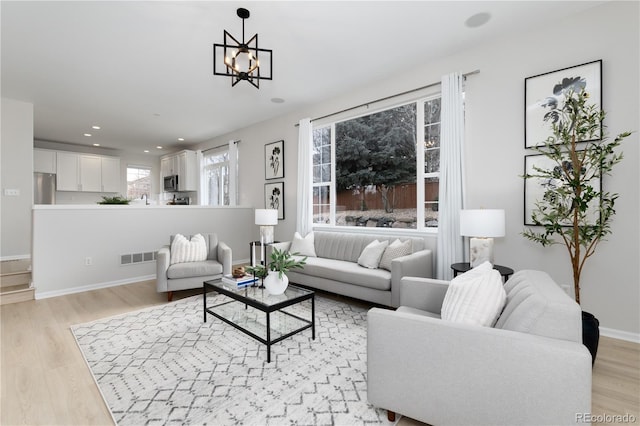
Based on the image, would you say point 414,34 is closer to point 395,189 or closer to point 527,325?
point 395,189

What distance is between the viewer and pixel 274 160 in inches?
227

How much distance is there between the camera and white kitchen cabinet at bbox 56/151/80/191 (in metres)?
7.15

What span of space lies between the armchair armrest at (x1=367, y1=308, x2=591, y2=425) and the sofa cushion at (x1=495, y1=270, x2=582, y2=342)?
2.0 inches

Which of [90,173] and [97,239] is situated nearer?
[97,239]

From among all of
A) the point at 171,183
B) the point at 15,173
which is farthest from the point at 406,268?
the point at 171,183

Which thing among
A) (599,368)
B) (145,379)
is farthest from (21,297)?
(599,368)

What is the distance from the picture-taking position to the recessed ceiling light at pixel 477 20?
2.77m

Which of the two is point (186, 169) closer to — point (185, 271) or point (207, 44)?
point (185, 271)

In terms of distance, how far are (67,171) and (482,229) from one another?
29.6ft

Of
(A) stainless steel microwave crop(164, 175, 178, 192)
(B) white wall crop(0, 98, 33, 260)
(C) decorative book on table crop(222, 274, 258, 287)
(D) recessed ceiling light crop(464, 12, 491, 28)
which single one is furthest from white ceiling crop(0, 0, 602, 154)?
(A) stainless steel microwave crop(164, 175, 178, 192)

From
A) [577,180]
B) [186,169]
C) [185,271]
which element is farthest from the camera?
[186,169]

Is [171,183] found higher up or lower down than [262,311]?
higher up

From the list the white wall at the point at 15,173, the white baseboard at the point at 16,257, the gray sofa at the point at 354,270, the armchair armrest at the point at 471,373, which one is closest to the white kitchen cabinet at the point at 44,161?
the white wall at the point at 15,173

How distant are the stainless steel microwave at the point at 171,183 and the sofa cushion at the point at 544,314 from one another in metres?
8.16
